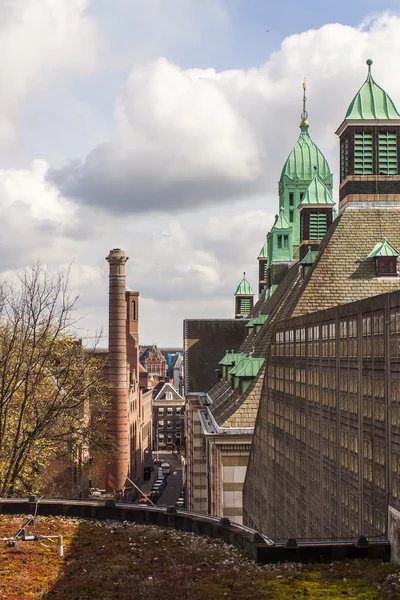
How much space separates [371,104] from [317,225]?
10.9 m

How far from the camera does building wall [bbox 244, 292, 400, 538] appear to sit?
1562 cm

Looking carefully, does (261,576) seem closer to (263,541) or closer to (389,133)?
(263,541)

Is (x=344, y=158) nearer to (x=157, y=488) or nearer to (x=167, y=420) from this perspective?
(x=157, y=488)

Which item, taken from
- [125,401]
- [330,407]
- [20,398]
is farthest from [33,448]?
[125,401]

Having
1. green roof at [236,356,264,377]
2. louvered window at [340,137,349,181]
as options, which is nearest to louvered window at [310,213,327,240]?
louvered window at [340,137,349,181]

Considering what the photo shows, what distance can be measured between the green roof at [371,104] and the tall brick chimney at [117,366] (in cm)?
4013

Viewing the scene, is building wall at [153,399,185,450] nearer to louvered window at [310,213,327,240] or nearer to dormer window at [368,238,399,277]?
louvered window at [310,213,327,240]

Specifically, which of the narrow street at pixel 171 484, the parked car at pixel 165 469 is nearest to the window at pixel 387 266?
the narrow street at pixel 171 484

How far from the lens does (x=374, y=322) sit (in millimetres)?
16500

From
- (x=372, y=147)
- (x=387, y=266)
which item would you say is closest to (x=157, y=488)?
(x=372, y=147)

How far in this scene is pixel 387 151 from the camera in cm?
3381

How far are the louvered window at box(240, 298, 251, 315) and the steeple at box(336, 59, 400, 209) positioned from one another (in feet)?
169

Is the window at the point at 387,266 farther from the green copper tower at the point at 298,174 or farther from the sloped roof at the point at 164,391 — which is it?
the sloped roof at the point at 164,391

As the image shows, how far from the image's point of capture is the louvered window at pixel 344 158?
113 feet
